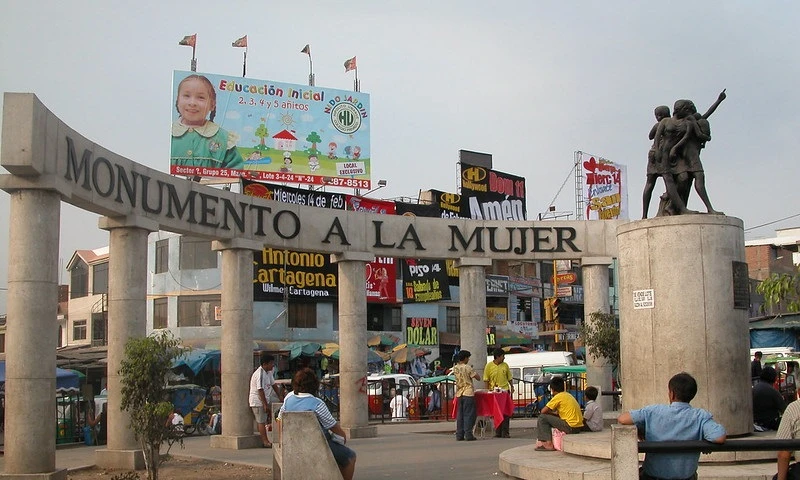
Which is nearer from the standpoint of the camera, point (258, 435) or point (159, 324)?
point (258, 435)

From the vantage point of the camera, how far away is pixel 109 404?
49.3ft

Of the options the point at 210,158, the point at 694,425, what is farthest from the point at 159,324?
the point at 694,425

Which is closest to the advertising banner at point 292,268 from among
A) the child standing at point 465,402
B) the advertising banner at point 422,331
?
the advertising banner at point 422,331

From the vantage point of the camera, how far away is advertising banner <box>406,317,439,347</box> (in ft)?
161

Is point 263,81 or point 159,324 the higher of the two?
point 263,81

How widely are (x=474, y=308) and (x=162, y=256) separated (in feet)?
83.3

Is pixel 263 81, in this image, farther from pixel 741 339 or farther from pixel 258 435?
pixel 741 339

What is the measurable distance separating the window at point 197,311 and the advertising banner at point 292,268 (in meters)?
2.06

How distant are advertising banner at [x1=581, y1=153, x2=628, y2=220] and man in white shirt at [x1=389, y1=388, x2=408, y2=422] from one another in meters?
28.1

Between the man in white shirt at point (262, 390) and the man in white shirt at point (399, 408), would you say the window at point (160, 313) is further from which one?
the man in white shirt at point (262, 390)

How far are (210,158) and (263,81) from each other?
431cm

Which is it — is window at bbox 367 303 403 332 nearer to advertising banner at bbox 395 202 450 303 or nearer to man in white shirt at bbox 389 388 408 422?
advertising banner at bbox 395 202 450 303

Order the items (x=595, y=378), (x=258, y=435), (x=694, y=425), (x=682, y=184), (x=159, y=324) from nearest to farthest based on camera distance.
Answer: (x=694, y=425), (x=682, y=184), (x=258, y=435), (x=595, y=378), (x=159, y=324)

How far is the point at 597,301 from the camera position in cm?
2155
